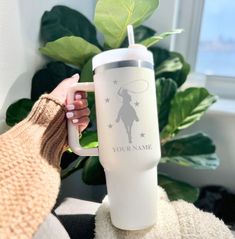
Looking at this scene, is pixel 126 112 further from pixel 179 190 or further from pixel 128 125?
pixel 179 190

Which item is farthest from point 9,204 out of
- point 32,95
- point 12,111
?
point 32,95

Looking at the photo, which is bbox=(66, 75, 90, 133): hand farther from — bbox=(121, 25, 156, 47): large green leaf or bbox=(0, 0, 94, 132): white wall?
bbox=(121, 25, 156, 47): large green leaf

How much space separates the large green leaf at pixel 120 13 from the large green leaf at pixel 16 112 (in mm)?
243

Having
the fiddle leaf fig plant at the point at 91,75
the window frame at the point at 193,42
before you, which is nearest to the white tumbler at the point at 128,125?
the fiddle leaf fig plant at the point at 91,75

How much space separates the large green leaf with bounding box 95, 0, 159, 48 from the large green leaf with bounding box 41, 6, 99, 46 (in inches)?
4.8

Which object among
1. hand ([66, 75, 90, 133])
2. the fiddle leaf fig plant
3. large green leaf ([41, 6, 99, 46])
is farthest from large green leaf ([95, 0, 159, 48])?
hand ([66, 75, 90, 133])

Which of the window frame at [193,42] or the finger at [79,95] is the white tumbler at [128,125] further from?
the window frame at [193,42]

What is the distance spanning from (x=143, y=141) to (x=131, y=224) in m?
0.14

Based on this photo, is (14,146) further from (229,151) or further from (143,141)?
(229,151)

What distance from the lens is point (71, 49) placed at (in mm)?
686

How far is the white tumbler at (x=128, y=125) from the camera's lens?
425 mm

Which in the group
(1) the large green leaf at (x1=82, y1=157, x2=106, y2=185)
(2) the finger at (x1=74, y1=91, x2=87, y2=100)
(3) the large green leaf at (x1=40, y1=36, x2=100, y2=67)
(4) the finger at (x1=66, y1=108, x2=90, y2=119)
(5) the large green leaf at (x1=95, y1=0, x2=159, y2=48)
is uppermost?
(5) the large green leaf at (x1=95, y1=0, x2=159, y2=48)

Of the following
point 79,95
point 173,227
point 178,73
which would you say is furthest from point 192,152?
point 79,95

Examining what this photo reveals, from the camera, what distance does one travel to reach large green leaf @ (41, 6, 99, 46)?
72cm
